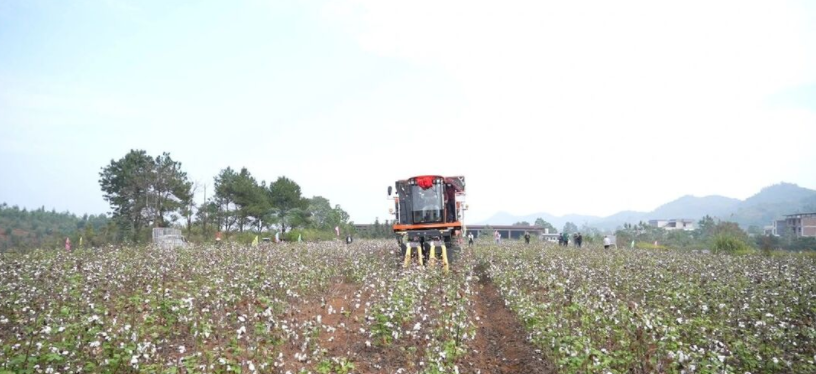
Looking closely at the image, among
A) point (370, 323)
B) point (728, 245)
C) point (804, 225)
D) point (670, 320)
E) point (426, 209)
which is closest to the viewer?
point (670, 320)

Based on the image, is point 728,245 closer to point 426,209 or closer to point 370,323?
point 426,209

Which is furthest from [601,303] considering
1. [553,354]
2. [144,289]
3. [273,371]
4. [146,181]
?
[146,181]

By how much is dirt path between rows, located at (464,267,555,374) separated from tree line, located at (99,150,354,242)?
108ft

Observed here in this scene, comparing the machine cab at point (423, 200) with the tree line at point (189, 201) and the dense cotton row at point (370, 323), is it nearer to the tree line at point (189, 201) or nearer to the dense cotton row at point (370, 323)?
the dense cotton row at point (370, 323)

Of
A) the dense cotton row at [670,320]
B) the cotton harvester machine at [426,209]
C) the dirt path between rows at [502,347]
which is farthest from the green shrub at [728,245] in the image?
the dirt path between rows at [502,347]

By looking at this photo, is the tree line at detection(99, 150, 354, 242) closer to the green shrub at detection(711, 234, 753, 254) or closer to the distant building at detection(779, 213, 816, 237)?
the green shrub at detection(711, 234, 753, 254)

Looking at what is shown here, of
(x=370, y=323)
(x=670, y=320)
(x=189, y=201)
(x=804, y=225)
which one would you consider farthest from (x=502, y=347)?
(x=804, y=225)

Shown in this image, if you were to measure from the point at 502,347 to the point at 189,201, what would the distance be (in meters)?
44.9

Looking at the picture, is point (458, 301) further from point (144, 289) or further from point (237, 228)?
point (237, 228)

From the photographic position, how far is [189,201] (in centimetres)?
4659

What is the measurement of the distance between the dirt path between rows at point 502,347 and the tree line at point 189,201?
33.0m

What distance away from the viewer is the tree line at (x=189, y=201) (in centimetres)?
4334

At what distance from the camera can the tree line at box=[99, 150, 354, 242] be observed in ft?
142

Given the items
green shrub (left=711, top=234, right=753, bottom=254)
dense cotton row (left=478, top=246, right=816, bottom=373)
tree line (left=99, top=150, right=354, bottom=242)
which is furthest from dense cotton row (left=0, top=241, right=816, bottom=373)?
tree line (left=99, top=150, right=354, bottom=242)
